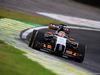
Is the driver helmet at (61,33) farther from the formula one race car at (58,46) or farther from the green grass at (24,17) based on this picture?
the green grass at (24,17)

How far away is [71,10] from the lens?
70.6 ft

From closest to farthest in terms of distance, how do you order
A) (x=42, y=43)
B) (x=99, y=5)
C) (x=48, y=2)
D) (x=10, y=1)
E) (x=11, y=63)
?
(x=11, y=63)
(x=42, y=43)
(x=10, y=1)
(x=48, y=2)
(x=99, y=5)

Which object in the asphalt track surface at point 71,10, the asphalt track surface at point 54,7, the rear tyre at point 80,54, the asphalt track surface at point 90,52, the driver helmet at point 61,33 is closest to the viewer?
the asphalt track surface at point 90,52

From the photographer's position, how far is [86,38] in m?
13.8

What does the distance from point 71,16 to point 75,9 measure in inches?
120

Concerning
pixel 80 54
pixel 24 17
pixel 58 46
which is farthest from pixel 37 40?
pixel 24 17

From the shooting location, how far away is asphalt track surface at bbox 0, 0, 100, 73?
12488 millimetres

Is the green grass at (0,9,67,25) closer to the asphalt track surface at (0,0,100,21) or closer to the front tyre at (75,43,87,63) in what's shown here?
the asphalt track surface at (0,0,100,21)

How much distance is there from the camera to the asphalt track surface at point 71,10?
492 inches

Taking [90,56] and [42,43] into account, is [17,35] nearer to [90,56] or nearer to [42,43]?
[42,43]

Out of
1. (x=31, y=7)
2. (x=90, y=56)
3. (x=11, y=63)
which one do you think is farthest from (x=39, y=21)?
(x=11, y=63)

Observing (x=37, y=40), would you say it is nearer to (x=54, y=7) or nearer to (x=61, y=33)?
(x=61, y=33)

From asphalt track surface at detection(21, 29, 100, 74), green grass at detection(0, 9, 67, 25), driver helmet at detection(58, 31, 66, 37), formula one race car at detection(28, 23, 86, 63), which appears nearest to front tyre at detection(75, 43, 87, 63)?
formula one race car at detection(28, 23, 86, 63)

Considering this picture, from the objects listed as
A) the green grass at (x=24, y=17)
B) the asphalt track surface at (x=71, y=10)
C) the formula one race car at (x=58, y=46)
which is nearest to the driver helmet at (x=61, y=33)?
the formula one race car at (x=58, y=46)
